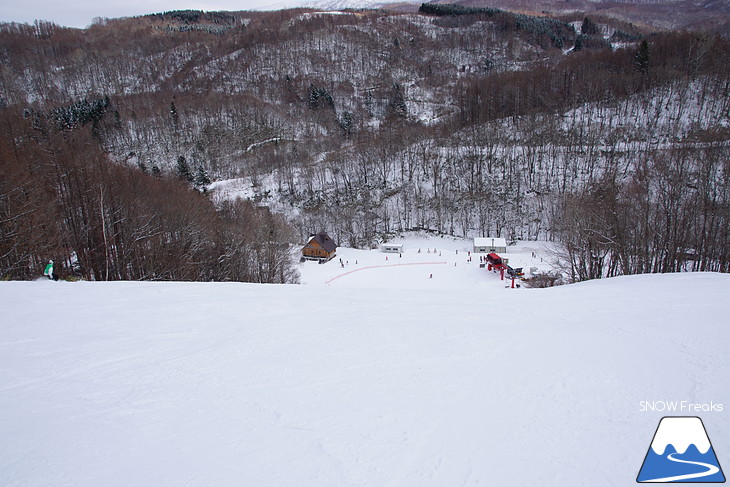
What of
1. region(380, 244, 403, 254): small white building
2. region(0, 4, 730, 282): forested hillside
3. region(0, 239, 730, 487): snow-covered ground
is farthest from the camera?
region(380, 244, 403, 254): small white building

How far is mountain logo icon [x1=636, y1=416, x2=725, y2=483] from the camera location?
3.11 meters

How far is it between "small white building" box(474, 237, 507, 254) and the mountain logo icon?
37667 millimetres

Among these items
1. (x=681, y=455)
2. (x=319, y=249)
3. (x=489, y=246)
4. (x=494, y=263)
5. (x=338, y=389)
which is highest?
(x=681, y=455)

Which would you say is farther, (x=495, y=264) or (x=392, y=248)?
(x=392, y=248)

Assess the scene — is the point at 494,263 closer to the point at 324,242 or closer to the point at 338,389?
the point at 324,242

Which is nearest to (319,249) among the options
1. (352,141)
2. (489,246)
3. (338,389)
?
(489,246)

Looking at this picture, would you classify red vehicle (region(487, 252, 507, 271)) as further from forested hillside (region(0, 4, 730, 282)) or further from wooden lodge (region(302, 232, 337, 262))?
wooden lodge (region(302, 232, 337, 262))

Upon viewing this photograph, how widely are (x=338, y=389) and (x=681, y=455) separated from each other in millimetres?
3699

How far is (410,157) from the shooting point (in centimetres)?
6000

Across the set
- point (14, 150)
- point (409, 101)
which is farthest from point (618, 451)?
point (409, 101)

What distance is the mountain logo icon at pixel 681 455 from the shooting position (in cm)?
311

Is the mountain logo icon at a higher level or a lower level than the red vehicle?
higher

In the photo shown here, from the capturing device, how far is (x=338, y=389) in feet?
15.2

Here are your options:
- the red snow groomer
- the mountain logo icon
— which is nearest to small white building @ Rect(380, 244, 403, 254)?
the red snow groomer
